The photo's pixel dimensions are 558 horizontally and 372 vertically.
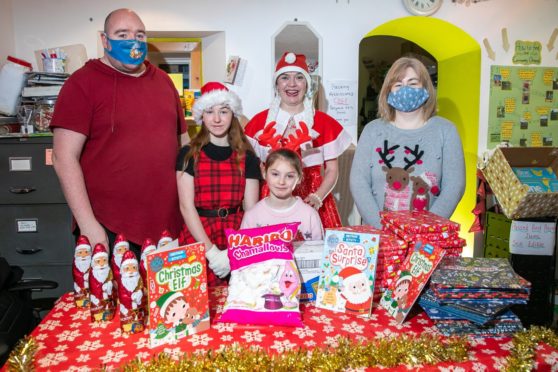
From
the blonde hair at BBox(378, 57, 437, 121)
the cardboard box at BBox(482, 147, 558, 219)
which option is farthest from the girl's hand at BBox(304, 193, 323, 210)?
the cardboard box at BBox(482, 147, 558, 219)

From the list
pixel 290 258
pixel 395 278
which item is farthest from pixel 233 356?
pixel 395 278

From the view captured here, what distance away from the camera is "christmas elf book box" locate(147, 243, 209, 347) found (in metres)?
1.18

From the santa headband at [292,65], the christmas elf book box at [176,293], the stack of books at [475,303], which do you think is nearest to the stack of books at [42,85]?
the santa headband at [292,65]

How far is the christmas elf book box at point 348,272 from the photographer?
1358 millimetres

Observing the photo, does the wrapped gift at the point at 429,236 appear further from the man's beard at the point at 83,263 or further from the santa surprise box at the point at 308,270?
the man's beard at the point at 83,263

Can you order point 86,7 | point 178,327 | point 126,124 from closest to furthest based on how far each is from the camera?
point 178,327, point 126,124, point 86,7

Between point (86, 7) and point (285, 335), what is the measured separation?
3477 millimetres

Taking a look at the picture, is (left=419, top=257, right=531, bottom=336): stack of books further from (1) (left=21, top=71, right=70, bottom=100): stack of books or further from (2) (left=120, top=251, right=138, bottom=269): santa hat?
(1) (left=21, top=71, right=70, bottom=100): stack of books

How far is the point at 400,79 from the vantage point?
193 cm

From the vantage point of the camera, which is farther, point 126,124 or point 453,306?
point 126,124

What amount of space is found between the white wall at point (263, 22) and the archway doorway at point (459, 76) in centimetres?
8

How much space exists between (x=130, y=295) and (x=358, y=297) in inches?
27.4

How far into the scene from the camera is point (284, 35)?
12.2 feet

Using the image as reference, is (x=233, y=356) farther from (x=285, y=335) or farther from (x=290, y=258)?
(x=290, y=258)
